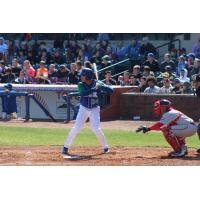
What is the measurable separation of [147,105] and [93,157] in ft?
25.4

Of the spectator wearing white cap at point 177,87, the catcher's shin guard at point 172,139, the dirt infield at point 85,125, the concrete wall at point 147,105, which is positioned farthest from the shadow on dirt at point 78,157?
the spectator wearing white cap at point 177,87

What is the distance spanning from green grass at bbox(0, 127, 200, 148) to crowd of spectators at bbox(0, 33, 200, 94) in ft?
9.96

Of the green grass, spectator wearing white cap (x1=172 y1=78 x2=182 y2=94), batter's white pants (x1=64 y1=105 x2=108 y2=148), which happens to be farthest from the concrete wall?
batter's white pants (x1=64 y1=105 x2=108 y2=148)

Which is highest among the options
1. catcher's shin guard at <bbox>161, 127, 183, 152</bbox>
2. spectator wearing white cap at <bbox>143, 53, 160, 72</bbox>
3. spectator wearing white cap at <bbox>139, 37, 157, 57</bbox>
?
spectator wearing white cap at <bbox>139, 37, 157, 57</bbox>

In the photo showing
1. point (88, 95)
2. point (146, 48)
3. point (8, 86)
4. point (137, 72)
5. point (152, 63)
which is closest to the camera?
point (88, 95)

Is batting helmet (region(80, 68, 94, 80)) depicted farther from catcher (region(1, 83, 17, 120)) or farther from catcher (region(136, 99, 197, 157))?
catcher (region(1, 83, 17, 120))

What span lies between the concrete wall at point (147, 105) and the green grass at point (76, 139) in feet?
8.31

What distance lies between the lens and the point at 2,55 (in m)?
25.7

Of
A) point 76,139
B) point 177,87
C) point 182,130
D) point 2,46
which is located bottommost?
point 76,139

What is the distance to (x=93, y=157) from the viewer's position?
13273 millimetres

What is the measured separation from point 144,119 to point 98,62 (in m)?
5.03

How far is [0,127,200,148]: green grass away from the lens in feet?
51.9

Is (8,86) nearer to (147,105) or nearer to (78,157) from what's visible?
(147,105)

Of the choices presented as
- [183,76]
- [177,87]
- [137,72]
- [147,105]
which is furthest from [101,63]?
[177,87]
